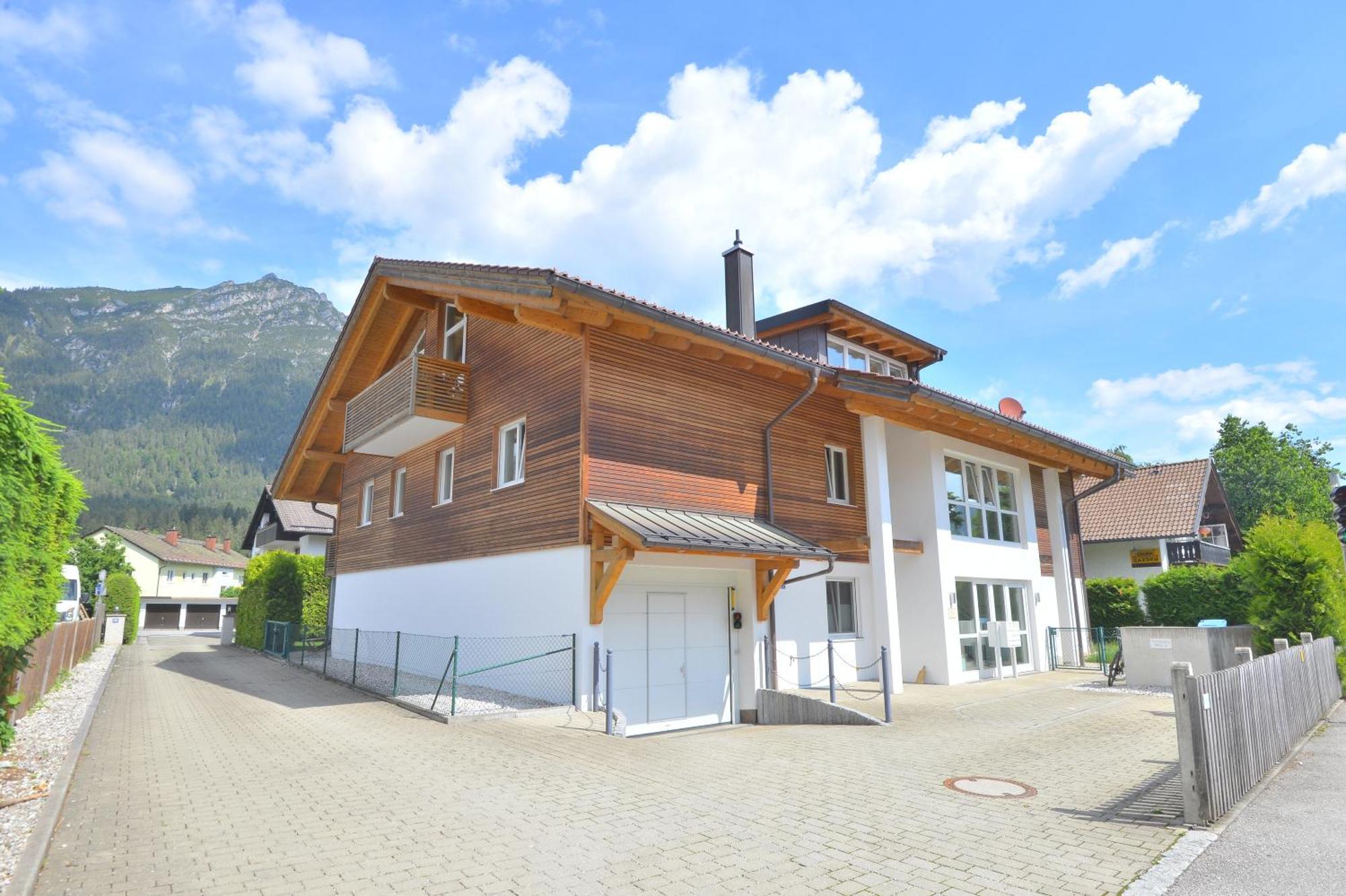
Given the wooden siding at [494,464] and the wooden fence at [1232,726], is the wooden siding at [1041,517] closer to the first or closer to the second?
the wooden fence at [1232,726]

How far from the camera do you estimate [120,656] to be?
22422 millimetres

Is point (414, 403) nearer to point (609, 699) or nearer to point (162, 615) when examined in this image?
point (609, 699)

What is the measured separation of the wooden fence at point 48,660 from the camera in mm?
9875

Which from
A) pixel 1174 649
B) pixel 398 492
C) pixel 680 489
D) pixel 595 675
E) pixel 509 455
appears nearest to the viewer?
pixel 595 675

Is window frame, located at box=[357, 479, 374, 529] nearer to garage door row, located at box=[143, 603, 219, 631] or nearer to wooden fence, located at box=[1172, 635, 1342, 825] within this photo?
wooden fence, located at box=[1172, 635, 1342, 825]

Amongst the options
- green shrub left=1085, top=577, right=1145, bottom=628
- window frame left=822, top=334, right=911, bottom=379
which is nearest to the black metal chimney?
window frame left=822, top=334, right=911, bottom=379

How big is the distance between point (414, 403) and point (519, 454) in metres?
2.52

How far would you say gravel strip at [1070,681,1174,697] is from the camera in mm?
14461

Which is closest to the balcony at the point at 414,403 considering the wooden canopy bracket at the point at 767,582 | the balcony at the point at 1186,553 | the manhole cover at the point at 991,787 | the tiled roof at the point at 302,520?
the wooden canopy bracket at the point at 767,582

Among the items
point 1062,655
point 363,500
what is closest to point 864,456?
point 1062,655

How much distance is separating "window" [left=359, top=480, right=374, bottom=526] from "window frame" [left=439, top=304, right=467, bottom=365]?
201 inches

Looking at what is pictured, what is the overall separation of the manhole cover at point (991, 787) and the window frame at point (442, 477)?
11081 mm

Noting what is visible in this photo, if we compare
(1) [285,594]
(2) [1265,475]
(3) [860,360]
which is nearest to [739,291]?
(3) [860,360]

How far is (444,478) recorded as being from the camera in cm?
1623
